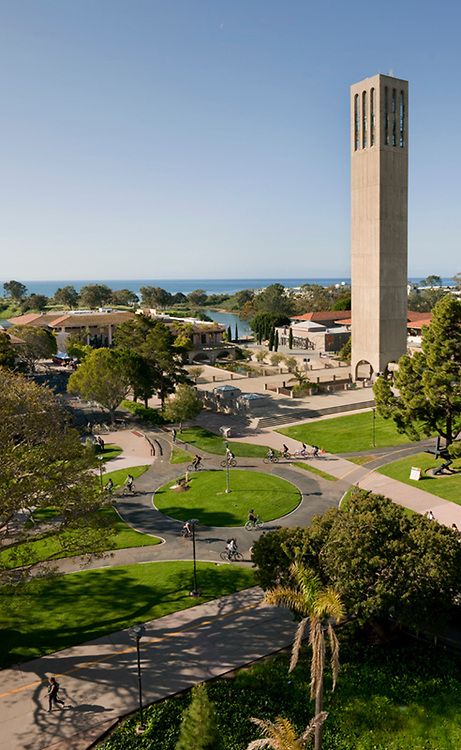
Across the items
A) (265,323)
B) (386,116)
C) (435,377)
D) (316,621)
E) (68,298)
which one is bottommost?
(316,621)

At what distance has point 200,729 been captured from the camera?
39.1ft

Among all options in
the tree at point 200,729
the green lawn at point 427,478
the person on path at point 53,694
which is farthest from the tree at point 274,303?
the tree at point 200,729

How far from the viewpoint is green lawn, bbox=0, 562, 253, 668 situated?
2022cm

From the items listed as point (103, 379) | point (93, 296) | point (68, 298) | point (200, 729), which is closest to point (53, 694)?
point (200, 729)

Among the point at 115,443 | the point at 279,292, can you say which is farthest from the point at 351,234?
the point at 279,292

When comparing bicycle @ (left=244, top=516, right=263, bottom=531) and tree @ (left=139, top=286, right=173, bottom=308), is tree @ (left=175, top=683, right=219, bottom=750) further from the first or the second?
tree @ (left=139, top=286, right=173, bottom=308)

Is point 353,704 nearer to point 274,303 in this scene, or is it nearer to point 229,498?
point 229,498

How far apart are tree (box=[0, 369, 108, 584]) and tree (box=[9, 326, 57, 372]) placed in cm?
6019

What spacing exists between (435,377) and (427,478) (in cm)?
729

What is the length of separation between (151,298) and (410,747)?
174m

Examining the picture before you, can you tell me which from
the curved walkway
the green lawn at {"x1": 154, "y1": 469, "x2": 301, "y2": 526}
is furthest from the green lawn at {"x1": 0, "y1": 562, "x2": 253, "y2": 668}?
the green lawn at {"x1": 154, "y1": 469, "x2": 301, "y2": 526}

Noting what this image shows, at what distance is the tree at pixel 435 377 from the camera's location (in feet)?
109

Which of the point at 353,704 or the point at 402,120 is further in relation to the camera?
the point at 402,120

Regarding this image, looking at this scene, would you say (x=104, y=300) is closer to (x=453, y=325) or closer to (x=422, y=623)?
(x=453, y=325)
